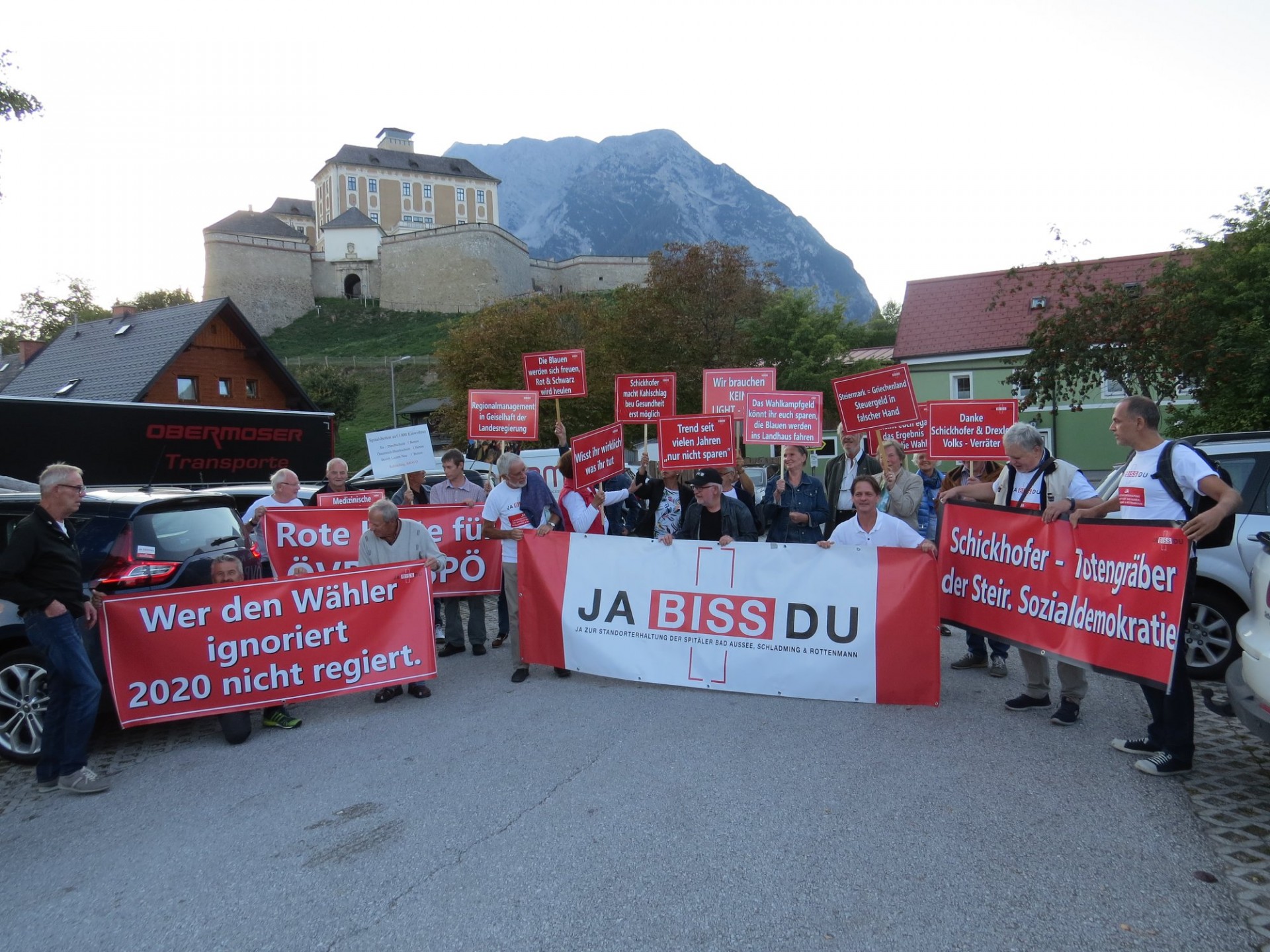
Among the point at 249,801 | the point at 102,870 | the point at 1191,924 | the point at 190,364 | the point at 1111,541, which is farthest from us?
the point at 190,364

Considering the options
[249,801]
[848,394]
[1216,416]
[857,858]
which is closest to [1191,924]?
[857,858]

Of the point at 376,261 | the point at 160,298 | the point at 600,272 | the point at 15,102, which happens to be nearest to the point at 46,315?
the point at 160,298

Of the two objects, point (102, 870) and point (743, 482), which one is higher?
point (743, 482)

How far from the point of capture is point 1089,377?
809 inches

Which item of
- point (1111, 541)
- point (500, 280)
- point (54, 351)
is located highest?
point (500, 280)

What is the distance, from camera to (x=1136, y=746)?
16.2 ft

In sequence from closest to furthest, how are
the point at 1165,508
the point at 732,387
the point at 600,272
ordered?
the point at 1165,508 → the point at 732,387 → the point at 600,272

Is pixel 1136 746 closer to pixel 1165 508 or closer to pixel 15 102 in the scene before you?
pixel 1165 508

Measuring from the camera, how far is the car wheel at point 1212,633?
6570 millimetres

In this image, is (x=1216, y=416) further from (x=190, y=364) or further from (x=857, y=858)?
(x=190, y=364)

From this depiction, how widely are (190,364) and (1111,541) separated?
36307mm

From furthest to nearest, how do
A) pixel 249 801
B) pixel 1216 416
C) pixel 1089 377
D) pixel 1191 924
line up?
1. pixel 1089 377
2. pixel 1216 416
3. pixel 249 801
4. pixel 1191 924

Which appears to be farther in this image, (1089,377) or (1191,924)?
(1089,377)

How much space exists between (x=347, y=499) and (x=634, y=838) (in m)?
6.52
